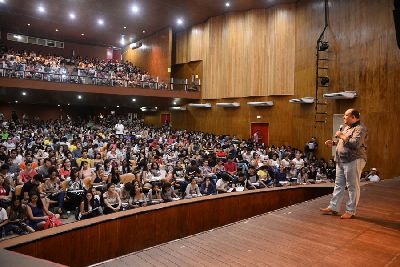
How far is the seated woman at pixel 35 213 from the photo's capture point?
17.2ft

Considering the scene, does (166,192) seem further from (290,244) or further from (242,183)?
(290,244)

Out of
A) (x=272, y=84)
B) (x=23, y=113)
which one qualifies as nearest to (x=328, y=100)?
(x=272, y=84)

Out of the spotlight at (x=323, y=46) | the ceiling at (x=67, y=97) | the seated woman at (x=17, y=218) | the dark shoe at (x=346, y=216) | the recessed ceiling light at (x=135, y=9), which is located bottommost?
the seated woman at (x=17, y=218)

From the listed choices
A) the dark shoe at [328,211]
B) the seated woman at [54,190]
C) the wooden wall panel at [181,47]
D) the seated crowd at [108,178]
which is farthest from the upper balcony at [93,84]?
the dark shoe at [328,211]

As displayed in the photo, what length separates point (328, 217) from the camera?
12.6 feet

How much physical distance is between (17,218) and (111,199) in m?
1.57

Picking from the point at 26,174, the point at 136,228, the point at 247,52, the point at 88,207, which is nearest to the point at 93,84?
the point at 247,52

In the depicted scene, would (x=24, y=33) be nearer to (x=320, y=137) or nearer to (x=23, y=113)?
(x=23, y=113)

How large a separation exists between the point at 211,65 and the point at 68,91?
790cm

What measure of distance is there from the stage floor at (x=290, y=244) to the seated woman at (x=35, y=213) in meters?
3.18

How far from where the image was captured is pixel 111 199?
20.5 feet

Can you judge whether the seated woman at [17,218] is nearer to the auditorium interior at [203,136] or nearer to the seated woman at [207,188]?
the auditorium interior at [203,136]

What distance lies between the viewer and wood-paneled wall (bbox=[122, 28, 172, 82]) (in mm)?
21750

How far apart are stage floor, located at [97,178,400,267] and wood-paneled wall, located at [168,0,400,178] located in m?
8.03
